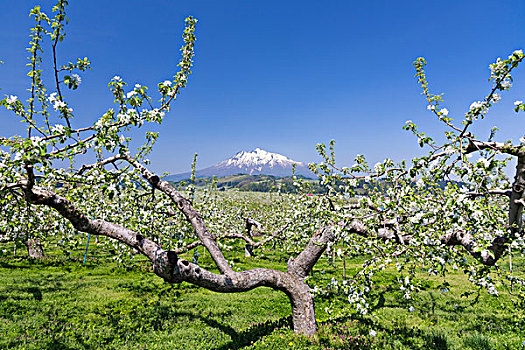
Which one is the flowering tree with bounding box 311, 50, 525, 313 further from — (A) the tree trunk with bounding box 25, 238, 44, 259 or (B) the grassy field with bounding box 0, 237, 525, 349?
(A) the tree trunk with bounding box 25, 238, 44, 259

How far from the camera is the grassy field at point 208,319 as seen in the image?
8.72 metres

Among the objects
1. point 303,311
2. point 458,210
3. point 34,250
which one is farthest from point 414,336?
point 34,250

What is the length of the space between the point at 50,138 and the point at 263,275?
622 centimetres

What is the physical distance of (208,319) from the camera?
36.6 feet

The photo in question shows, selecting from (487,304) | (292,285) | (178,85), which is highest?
(178,85)

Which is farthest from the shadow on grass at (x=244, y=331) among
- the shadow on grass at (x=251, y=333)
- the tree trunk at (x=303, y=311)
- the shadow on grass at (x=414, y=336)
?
the shadow on grass at (x=414, y=336)

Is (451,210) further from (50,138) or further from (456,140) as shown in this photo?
(50,138)

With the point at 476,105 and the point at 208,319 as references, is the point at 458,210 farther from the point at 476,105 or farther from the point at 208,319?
the point at 208,319

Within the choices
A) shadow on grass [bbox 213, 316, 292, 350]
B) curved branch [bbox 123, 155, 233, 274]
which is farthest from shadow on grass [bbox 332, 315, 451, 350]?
curved branch [bbox 123, 155, 233, 274]

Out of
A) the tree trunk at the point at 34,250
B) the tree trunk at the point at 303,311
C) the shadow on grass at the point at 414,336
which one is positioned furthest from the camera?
the tree trunk at the point at 34,250

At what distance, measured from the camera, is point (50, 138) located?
500 centimetres

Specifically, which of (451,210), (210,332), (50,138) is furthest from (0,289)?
(451,210)

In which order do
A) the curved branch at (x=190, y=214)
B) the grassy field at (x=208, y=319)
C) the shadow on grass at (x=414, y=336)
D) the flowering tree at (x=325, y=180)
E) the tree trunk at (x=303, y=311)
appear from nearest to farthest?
the flowering tree at (x=325, y=180) → the curved branch at (x=190, y=214) → the grassy field at (x=208, y=319) → the shadow on grass at (x=414, y=336) → the tree trunk at (x=303, y=311)

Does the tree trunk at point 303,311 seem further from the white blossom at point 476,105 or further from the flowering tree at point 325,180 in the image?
the white blossom at point 476,105
